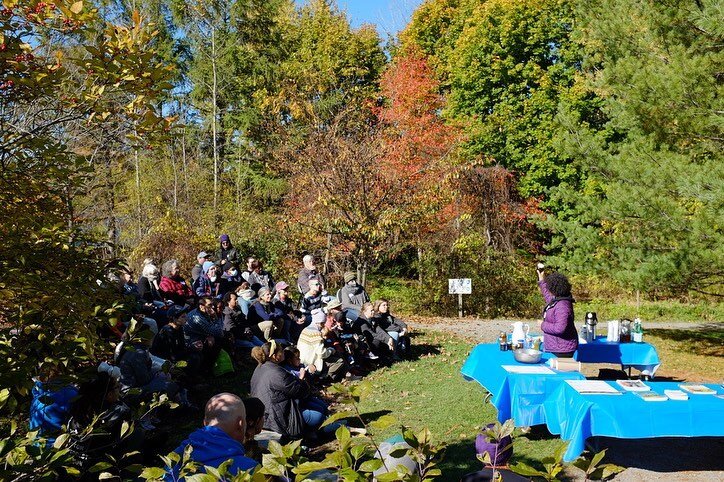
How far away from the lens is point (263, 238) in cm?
2011

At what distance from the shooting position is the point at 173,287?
10844mm

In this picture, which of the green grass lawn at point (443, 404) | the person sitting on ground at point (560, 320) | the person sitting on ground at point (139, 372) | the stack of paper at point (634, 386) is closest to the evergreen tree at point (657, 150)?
the green grass lawn at point (443, 404)

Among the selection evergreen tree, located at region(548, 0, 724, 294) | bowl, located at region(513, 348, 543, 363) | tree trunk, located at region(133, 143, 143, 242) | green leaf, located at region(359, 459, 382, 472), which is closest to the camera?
green leaf, located at region(359, 459, 382, 472)

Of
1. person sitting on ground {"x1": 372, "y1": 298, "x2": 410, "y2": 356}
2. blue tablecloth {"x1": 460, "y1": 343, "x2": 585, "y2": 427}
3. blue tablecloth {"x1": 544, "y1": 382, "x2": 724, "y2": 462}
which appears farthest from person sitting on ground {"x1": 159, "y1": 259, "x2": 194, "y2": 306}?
blue tablecloth {"x1": 544, "y1": 382, "x2": 724, "y2": 462}

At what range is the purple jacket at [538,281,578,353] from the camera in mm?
7121

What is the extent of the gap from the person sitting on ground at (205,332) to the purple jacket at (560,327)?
15.2 feet

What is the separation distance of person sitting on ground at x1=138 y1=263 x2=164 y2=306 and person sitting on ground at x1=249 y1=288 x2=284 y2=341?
152 centimetres

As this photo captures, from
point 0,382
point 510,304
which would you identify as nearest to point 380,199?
point 510,304

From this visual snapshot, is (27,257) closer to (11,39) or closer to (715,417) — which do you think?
(11,39)

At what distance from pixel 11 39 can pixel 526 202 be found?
23.9m

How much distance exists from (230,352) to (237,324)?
1.58ft

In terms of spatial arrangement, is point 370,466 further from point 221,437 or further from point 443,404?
point 443,404

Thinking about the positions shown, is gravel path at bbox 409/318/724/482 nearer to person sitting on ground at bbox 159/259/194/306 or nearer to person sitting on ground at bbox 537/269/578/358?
person sitting on ground at bbox 537/269/578/358

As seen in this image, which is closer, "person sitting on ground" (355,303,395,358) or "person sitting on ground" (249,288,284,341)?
"person sitting on ground" (249,288,284,341)
